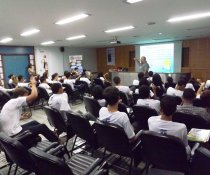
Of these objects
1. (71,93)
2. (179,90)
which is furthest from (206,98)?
(71,93)

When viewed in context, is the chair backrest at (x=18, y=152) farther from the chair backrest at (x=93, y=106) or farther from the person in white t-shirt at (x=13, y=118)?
the chair backrest at (x=93, y=106)

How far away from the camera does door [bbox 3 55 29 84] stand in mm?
10492

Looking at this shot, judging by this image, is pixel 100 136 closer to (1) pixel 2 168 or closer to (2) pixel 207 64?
(1) pixel 2 168

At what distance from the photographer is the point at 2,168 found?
267 centimetres

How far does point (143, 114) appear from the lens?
2.72 m

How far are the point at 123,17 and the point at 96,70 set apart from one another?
34.2 feet

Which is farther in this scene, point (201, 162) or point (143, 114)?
point (143, 114)

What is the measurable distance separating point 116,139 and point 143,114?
82cm

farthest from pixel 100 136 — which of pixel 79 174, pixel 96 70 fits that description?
pixel 96 70

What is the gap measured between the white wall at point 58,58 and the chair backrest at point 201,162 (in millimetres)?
11239

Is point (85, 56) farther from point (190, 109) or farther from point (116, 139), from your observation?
point (116, 139)

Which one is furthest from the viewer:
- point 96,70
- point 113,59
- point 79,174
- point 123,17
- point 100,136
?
point 96,70

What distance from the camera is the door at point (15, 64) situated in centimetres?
1049

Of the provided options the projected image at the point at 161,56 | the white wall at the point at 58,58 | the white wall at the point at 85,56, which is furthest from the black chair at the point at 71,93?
the white wall at the point at 85,56
